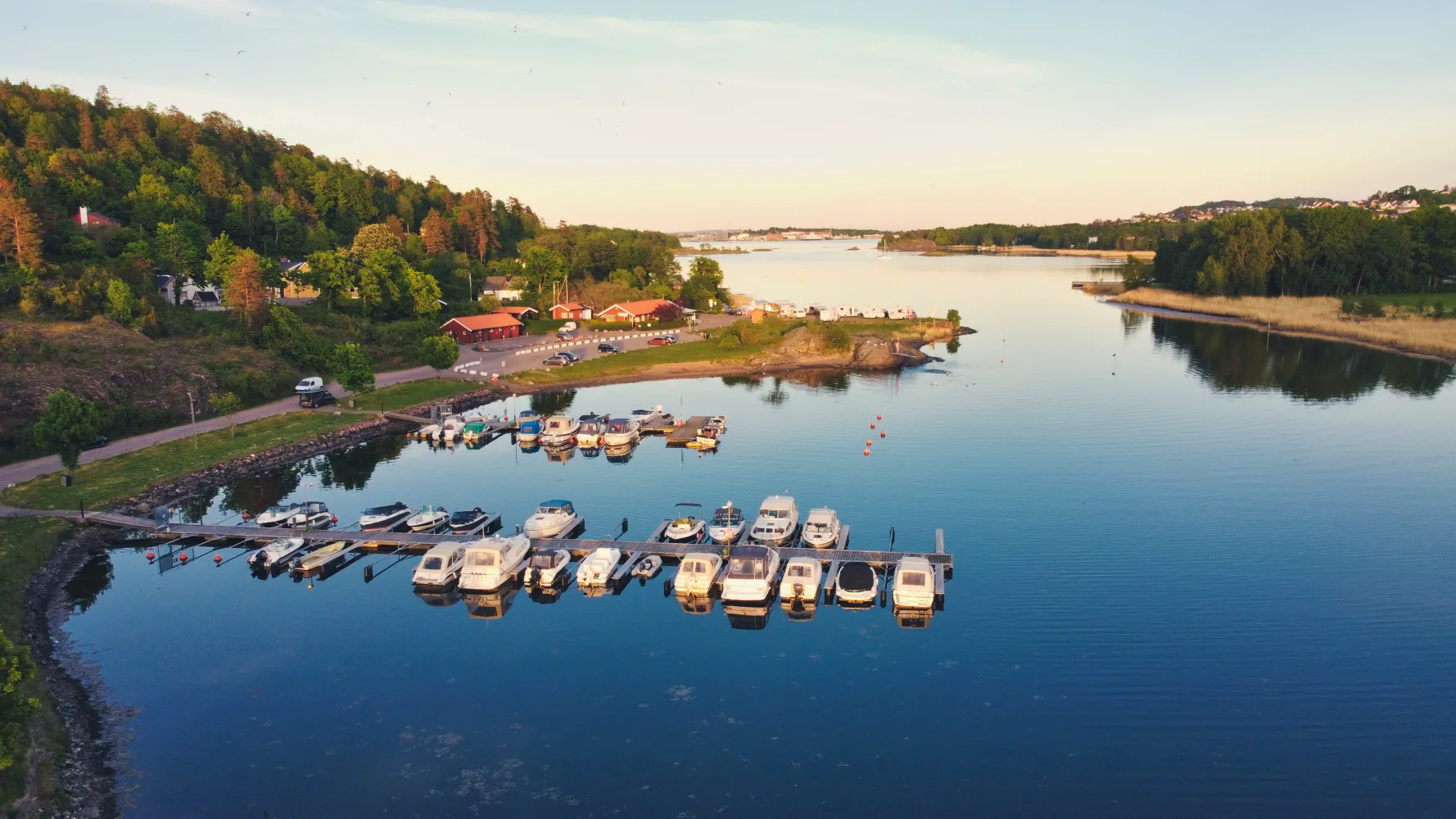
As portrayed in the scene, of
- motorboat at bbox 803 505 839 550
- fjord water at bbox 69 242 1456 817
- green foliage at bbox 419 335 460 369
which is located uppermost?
green foliage at bbox 419 335 460 369

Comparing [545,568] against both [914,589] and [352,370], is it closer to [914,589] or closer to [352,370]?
[914,589]

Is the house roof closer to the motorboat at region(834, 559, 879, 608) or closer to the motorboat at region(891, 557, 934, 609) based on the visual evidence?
the motorboat at region(834, 559, 879, 608)

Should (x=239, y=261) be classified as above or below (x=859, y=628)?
above

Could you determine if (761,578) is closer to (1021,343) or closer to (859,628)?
(859,628)

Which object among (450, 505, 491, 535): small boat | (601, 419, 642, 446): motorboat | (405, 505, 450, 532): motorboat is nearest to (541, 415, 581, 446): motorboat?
(601, 419, 642, 446): motorboat

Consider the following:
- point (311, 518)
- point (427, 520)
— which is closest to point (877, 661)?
point (427, 520)

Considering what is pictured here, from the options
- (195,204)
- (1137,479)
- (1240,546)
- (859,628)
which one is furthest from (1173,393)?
(195,204)
